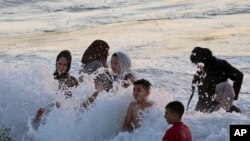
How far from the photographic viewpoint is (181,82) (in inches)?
511

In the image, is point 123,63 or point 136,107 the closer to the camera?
point 136,107

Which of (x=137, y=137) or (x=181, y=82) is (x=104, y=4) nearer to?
(x=181, y=82)

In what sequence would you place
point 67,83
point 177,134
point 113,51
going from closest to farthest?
point 177,134 < point 67,83 < point 113,51

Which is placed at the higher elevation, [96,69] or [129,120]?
[96,69]

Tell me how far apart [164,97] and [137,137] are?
0.90 meters

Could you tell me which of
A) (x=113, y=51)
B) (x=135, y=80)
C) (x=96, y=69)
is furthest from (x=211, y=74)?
(x=113, y=51)

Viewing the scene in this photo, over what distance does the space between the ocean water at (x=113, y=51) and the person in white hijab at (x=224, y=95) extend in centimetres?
30

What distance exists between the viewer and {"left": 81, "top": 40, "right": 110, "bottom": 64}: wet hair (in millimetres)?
8977

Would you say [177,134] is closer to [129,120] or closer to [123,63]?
[129,120]

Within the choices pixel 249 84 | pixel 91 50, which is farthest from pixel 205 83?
pixel 249 84

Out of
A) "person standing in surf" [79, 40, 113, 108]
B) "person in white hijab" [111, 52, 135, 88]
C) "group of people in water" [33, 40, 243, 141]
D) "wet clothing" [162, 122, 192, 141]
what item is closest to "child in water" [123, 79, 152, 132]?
"group of people in water" [33, 40, 243, 141]

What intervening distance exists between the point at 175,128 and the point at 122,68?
7.15ft

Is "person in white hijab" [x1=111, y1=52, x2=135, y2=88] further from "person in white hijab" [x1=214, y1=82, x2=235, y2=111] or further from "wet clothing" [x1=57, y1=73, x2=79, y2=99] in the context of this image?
"person in white hijab" [x1=214, y1=82, x2=235, y2=111]

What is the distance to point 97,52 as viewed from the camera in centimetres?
903
